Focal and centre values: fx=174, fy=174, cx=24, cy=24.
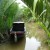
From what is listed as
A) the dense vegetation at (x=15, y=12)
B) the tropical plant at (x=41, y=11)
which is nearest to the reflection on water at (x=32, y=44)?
the dense vegetation at (x=15, y=12)

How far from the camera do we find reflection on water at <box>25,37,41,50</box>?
25.0 feet

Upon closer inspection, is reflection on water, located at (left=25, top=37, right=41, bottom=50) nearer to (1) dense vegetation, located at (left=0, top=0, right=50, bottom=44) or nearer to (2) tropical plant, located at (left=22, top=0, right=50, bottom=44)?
(1) dense vegetation, located at (left=0, top=0, right=50, bottom=44)

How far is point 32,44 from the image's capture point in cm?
815

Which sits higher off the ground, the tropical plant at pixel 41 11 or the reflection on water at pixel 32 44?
the tropical plant at pixel 41 11

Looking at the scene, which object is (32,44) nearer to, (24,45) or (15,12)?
(24,45)

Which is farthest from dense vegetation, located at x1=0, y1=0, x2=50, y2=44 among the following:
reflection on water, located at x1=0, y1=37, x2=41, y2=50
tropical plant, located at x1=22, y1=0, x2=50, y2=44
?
reflection on water, located at x1=0, y1=37, x2=41, y2=50

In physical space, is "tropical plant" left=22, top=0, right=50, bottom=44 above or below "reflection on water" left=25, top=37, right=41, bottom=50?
above

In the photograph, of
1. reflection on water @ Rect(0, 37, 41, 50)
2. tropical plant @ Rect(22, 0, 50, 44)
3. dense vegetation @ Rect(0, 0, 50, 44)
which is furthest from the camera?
tropical plant @ Rect(22, 0, 50, 44)

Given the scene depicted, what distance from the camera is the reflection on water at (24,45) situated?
7566mm

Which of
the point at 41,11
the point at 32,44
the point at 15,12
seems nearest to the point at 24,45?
the point at 32,44

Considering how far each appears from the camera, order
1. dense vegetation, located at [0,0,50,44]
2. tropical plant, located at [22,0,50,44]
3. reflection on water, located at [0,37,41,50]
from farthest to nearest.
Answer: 1. tropical plant, located at [22,0,50,44]
2. dense vegetation, located at [0,0,50,44]
3. reflection on water, located at [0,37,41,50]

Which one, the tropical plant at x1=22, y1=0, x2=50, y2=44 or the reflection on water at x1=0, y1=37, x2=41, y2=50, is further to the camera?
the tropical plant at x1=22, y1=0, x2=50, y2=44

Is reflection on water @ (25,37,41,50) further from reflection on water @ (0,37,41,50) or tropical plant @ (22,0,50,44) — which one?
tropical plant @ (22,0,50,44)

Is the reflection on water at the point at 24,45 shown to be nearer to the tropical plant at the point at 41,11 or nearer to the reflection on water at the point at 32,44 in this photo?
the reflection on water at the point at 32,44
